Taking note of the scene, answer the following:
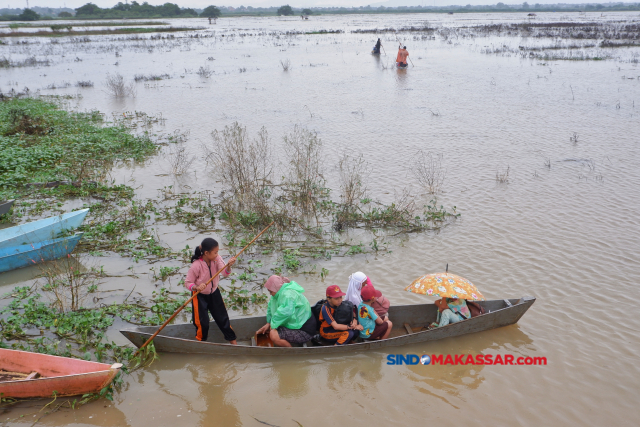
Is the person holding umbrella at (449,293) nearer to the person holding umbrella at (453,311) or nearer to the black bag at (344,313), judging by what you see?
the person holding umbrella at (453,311)

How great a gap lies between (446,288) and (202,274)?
2622 mm

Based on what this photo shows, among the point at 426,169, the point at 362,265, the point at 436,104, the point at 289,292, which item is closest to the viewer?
the point at 289,292

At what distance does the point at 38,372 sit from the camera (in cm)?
467

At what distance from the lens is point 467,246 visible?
25.9ft

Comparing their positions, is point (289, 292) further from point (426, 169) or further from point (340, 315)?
point (426, 169)

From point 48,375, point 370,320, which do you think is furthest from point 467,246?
point 48,375

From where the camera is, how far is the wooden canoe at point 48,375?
174 inches

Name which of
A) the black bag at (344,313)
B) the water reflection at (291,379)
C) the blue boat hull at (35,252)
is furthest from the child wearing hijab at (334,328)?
the blue boat hull at (35,252)

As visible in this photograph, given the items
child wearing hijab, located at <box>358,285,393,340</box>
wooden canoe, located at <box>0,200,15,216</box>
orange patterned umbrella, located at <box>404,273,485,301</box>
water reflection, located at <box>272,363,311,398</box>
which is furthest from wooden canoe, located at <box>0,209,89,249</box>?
orange patterned umbrella, located at <box>404,273,485,301</box>

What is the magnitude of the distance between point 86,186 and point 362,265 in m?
6.00

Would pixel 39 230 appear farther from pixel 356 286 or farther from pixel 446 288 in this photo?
pixel 446 288

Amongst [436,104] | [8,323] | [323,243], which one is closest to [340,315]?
[323,243]

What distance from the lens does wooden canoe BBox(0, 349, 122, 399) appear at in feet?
14.5

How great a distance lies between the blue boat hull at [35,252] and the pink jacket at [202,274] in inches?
114
